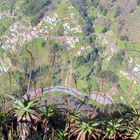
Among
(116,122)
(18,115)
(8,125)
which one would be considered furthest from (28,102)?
(116,122)

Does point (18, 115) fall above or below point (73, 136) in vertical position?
above

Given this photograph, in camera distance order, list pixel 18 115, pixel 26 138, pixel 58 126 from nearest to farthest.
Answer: pixel 18 115
pixel 26 138
pixel 58 126

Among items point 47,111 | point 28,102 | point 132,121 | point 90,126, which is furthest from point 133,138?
point 28,102

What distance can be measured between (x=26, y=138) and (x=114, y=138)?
3.87 meters

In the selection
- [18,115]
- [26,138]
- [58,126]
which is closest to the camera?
[18,115]

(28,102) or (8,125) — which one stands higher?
(28,102)

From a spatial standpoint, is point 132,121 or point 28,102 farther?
point 132,121

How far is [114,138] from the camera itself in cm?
1802

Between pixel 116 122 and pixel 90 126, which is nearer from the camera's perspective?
pixel 90 126

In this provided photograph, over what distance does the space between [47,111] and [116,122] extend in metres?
3.16

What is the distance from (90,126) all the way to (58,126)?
265 centimetres

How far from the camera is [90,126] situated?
1686 cm

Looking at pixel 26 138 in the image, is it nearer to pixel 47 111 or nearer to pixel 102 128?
pixel 47 111

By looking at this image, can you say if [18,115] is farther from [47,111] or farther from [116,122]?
[116,122]
